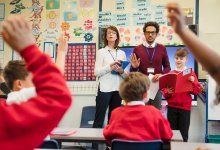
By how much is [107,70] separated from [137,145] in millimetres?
2148

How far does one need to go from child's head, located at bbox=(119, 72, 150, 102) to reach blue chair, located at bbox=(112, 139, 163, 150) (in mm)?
456

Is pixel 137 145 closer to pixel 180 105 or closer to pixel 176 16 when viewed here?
pixel 176 16

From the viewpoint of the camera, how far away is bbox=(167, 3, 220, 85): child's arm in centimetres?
80

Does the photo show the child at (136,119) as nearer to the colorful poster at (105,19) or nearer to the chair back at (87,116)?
the chair back at (87,116)

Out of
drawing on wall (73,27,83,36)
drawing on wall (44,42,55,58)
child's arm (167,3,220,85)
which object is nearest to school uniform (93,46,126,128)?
drawing on wall (73,27,83,36)

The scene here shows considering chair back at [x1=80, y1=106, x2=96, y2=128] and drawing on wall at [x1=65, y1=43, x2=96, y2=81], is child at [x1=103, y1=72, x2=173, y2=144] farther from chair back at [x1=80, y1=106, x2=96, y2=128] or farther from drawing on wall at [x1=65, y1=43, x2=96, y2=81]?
drawing on wall at [x1=65, y1=43, x2=96, y2=81]

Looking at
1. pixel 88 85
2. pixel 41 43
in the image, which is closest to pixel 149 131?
pixel 88 85

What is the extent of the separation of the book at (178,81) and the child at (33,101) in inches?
116

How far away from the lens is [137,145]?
1943mm

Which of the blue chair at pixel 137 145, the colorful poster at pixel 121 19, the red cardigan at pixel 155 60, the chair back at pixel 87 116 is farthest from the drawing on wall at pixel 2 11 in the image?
the blue chair at pixel 137 145

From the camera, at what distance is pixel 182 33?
0.82 metres

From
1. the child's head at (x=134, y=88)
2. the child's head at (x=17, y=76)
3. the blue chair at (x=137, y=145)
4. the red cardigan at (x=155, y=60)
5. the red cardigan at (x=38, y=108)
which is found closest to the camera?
the red cardigan at (x=38, y=108)

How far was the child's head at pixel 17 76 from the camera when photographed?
1.67 metres

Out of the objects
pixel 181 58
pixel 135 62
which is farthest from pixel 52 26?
pixel 181 58
